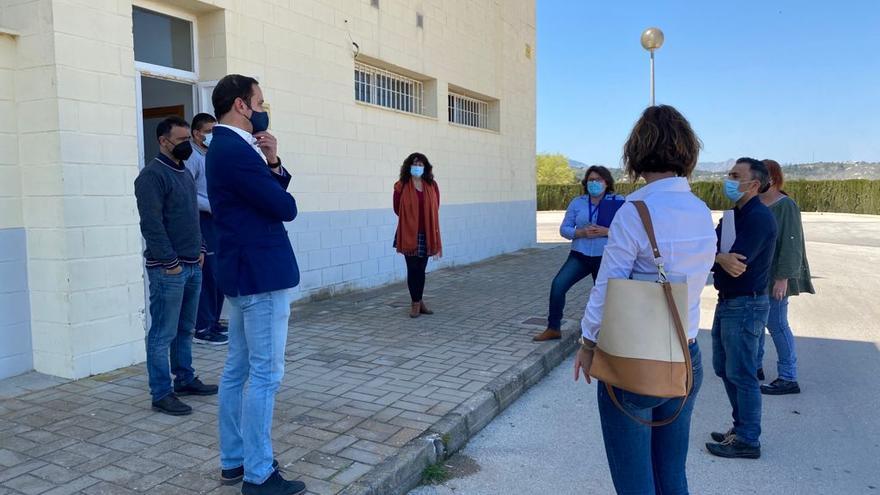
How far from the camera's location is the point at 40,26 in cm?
466

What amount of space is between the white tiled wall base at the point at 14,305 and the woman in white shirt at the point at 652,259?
14.9 feet

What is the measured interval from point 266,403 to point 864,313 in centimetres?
852

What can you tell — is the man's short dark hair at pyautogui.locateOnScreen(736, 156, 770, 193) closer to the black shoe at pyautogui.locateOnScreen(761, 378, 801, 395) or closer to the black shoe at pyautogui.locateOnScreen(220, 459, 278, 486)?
the black shoe at pyautogui.locateOnScreen(761, 378, 801, 395)

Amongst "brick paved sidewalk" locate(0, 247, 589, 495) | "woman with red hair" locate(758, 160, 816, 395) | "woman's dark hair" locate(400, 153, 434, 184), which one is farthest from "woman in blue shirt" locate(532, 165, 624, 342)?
"woman's dark hair" locate(400, 153, 434, 184)

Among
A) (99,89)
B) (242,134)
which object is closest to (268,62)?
(99,89)

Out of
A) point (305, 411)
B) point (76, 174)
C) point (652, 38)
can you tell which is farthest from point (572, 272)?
point (652, 38)

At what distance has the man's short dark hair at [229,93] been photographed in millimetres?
2939

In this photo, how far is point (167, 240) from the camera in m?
4.09

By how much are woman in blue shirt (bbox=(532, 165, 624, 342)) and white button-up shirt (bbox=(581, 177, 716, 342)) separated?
11.3ft

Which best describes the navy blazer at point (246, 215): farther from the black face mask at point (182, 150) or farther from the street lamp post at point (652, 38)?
the street lamp post at point (652, 38)

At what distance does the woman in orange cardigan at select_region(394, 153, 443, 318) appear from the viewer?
7219 millimetres

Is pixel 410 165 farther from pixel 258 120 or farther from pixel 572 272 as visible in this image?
pixel 258 120

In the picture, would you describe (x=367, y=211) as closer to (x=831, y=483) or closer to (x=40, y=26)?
(x=40, y=26)

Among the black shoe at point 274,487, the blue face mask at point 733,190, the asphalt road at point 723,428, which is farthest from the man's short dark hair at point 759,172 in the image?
the black shoe at point 274,487
